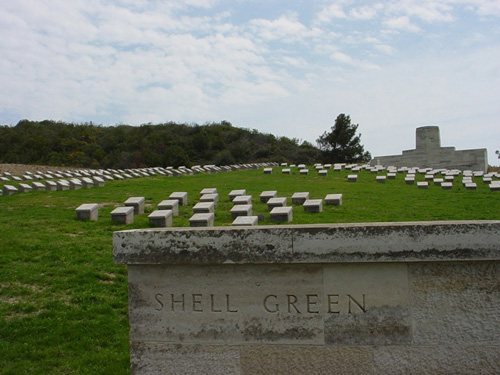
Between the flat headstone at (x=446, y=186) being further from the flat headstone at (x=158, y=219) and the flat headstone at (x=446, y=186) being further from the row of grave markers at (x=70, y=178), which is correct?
the row of grave markers at (x=70, y=178)

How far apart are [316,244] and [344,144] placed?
127 feet

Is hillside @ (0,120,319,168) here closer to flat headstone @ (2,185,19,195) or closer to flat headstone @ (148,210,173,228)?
flat headstone @ (2,185,19,195)

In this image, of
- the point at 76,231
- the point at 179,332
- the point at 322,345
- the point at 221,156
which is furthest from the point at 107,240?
the point at 221,156

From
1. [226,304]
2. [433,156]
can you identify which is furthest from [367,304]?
[433,156]

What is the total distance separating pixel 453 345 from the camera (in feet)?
11.0

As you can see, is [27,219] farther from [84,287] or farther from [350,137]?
[350,137]

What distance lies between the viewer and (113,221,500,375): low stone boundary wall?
11.0ft

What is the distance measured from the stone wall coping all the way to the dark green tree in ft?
125

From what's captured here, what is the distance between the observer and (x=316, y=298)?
11.4ft

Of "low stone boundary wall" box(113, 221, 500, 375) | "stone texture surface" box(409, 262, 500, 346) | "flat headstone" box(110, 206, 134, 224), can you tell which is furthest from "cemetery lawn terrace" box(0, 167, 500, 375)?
"stone texture surface" box(409, 262, 500, 346)

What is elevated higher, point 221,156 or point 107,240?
point 221,156

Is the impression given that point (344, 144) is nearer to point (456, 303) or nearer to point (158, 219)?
point (158, 219)

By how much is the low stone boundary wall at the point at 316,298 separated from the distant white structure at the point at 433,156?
33541mm

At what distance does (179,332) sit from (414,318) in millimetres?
1650
